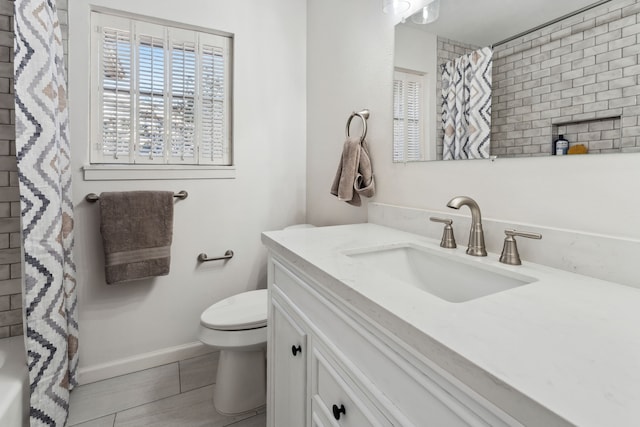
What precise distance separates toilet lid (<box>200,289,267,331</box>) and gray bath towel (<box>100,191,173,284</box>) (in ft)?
1.45

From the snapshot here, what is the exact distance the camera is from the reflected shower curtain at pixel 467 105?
3.24ft

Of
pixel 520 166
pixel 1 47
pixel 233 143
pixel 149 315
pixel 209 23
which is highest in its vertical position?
pixel 209 23

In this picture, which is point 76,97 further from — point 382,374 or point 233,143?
point 382,374

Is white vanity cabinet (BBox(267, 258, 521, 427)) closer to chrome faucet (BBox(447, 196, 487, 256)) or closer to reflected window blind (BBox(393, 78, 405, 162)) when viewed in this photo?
chrome faucet (BBox(447, 196, 487, 256))

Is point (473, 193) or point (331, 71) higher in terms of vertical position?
point (331, 71)

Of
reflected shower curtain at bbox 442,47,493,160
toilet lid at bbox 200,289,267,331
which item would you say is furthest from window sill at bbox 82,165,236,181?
reflected shower curtain at bbox 442,47,493,160

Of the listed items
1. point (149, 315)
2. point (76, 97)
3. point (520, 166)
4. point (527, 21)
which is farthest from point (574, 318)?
point (76, 97)

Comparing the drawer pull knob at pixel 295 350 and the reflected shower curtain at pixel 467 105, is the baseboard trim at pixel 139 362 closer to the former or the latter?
the drawer pull knob at pixel 295 350

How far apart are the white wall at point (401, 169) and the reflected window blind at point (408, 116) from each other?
50 mm

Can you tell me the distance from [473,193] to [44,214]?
1587 millimetres

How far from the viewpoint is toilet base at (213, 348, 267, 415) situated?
1488 millimetres

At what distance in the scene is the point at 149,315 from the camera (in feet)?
5.98

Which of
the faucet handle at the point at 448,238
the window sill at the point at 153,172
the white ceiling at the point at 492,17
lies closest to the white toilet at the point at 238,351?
the window sill at the point at 153,172

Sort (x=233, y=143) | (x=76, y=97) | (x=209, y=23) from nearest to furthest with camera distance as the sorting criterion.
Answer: (x=76, y=97), (x=209, y=23), (x=233, y=143)
